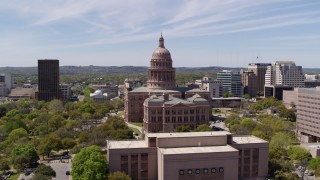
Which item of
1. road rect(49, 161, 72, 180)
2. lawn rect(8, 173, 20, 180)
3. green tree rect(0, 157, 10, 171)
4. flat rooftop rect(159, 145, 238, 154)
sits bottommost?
lawn rect(8, 173, 20, 180)

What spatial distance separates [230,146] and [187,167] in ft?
35.1

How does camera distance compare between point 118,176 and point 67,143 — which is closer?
point 118,176

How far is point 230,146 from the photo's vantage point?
69.6 metres

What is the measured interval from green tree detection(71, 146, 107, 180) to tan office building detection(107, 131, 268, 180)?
7.78ft

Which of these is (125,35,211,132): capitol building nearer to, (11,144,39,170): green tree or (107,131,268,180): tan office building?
(107,131,268,180): tan office building

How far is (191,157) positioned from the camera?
63.6 meters

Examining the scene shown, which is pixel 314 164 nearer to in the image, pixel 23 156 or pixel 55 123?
pixel 23 156

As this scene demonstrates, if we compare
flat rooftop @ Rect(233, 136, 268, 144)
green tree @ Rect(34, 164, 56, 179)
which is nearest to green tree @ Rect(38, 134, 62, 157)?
green tree @ Rect(34, 164, 56, 179)

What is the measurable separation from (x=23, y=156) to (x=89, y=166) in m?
21.5

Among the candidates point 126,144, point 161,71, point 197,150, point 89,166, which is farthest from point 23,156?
point 161,71

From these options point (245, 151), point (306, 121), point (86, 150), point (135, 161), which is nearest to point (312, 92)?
point (306, 121)

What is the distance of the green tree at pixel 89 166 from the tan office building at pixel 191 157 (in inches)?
93.3

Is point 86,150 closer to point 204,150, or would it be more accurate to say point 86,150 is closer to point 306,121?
point 204,150

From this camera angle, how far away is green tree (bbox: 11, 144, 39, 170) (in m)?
77.2
